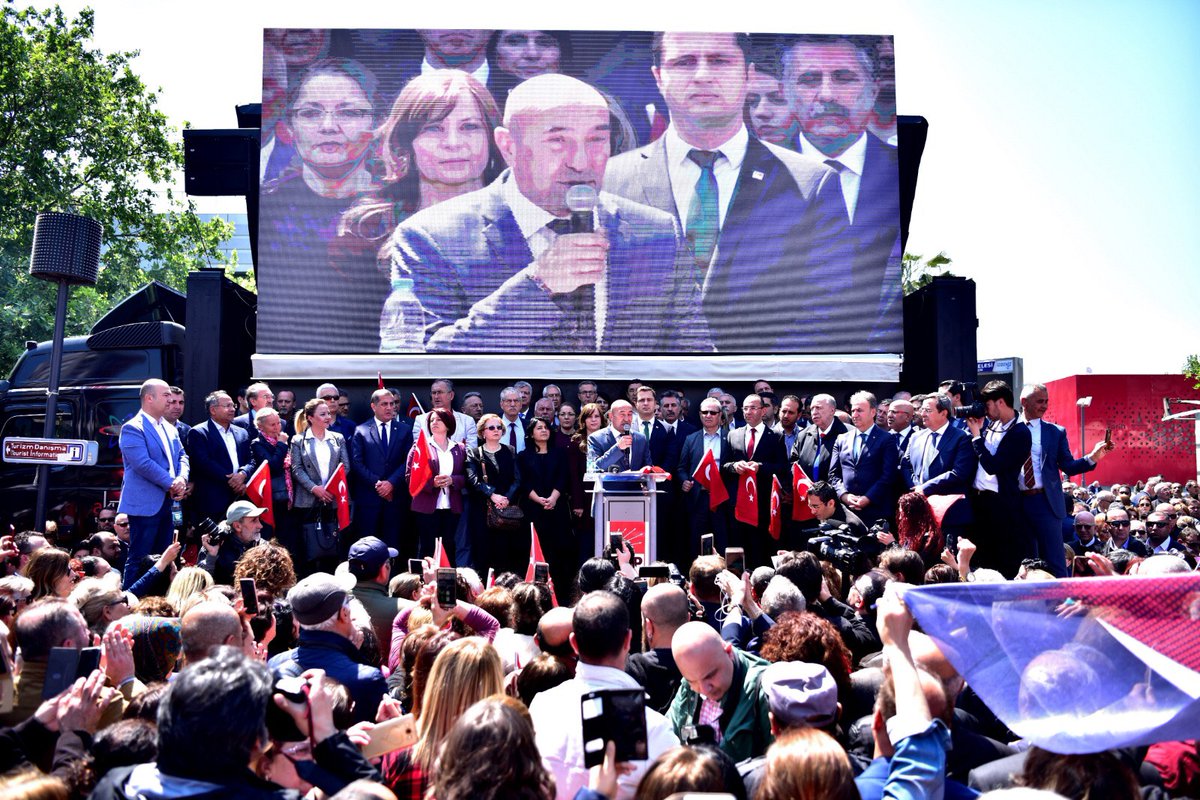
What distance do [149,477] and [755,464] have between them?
5033 millimetres

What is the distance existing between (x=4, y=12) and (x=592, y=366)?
19639 millimetres

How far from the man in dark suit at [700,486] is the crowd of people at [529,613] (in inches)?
1.1

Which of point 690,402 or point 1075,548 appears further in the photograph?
point 690,402

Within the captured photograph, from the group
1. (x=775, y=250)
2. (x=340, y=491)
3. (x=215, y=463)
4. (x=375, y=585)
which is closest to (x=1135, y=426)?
(x=775, y=250)

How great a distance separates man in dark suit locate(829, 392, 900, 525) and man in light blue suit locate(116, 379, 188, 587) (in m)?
5.45

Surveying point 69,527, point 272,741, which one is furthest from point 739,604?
point 69,527

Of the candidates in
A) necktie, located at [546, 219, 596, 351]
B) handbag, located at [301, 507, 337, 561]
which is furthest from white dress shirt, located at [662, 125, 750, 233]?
handbag, located at [301, 507, 337, 561]

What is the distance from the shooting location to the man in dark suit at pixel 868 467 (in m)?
8.68

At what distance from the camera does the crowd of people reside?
246cm

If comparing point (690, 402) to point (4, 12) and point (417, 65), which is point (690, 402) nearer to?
point (417, 65)

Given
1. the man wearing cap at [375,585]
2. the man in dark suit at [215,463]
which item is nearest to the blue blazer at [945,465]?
the man wearing cap at [375,585]

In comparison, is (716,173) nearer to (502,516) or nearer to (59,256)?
(502,516)

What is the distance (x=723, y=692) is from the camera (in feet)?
11.1

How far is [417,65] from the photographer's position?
12320 millimetres
